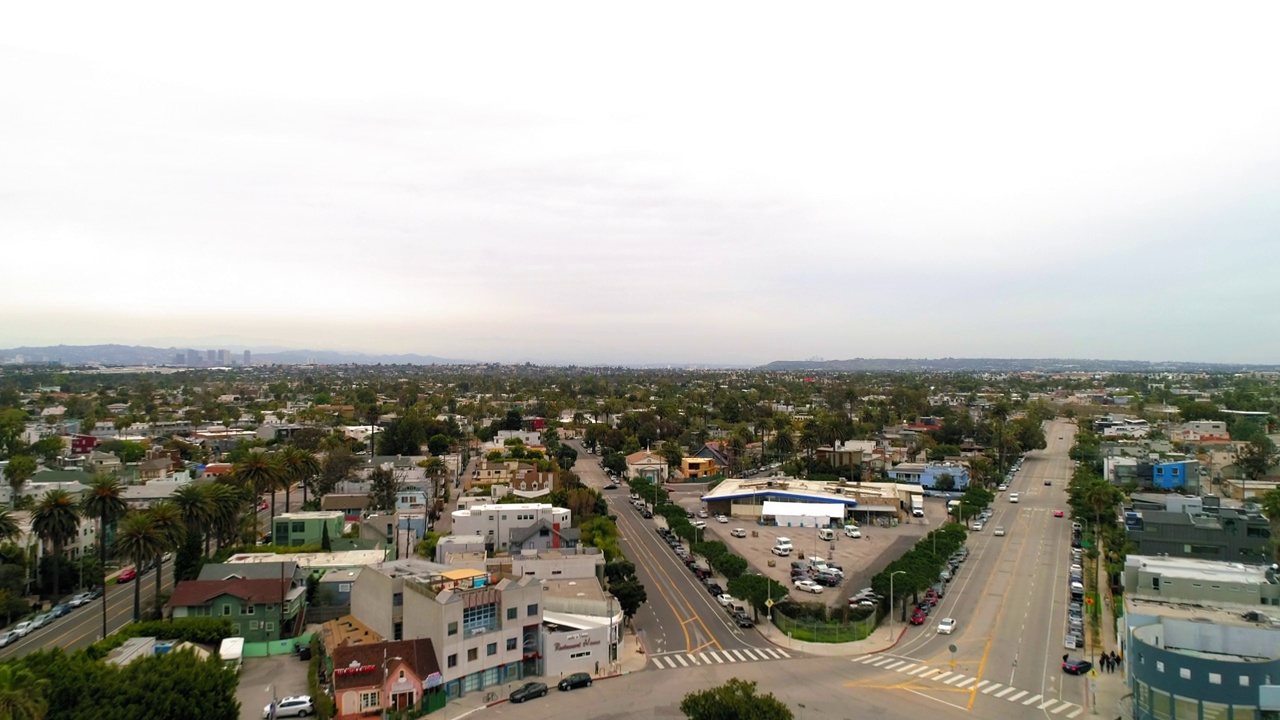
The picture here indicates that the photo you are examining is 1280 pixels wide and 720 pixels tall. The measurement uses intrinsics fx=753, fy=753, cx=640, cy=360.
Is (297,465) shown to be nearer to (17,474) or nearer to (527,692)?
(17,474)

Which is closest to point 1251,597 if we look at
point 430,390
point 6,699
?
point 6,699

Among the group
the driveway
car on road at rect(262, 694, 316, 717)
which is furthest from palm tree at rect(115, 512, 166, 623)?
car on road at rect(262, 694, 316, 717)

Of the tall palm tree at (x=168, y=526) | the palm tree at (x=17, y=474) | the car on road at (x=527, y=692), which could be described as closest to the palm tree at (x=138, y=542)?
the tall palm tree at (x=168, y=526)

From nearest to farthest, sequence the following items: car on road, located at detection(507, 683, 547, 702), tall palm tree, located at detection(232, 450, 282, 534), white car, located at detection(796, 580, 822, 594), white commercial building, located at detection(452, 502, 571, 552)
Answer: car on road, located at detection(507, 683, 547, 702) → white car, located at detection(796, 580, 822, 594) → tall palm tree, located at detection(232, 450, 282, 534) → white commercial building, located at detection(452, 502, 571, 552)

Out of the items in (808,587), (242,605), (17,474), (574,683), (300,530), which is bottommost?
(808,587)

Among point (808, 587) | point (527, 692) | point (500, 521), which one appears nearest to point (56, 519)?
point (500, 521)

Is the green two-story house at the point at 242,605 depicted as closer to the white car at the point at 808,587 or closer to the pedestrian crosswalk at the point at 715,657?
the pedestrian crosswalk at the point at 715,657

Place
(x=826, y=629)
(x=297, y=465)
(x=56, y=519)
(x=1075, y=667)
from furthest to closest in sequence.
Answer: (x=297, y=465) → (x=56, y=519) → (x=826, y=629) → (x=1075, y=667)

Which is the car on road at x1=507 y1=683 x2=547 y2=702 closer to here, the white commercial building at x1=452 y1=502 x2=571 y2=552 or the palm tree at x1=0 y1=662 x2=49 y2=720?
the palm tree at x1=0 y1=662 x2=49 y2=720
